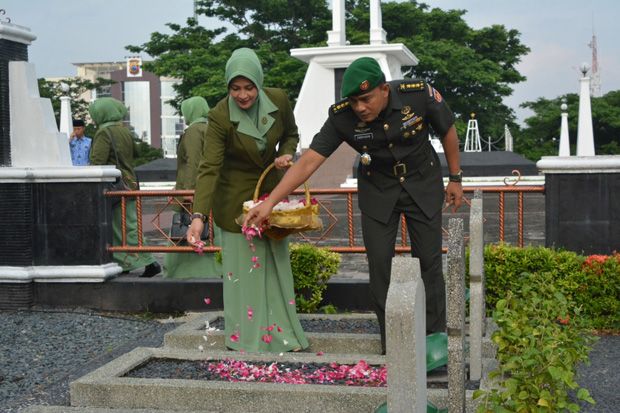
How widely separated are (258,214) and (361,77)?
994 millimetres

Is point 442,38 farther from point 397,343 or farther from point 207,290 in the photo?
point 397,343

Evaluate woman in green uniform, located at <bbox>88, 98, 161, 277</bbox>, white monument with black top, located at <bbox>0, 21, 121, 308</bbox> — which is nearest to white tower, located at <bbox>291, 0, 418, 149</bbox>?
woman in green uniform, located at <bbox>88, 98, 161, 277</bbox>

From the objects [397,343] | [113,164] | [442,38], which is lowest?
[397,343]

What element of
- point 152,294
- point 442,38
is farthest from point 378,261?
point 442,38

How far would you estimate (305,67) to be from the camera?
4359 centimetres

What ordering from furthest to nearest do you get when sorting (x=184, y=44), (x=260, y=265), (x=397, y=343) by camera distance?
(x=184, y=44)
(x=260, y=265)
(x=397, y=343)

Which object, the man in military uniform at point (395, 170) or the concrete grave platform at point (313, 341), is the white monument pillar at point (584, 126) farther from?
the man in military uniform at point (395, 170)

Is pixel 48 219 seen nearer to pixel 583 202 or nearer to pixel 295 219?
pixel 295 219

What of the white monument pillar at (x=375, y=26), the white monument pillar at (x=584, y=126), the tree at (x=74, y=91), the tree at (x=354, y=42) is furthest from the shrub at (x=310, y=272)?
the tree at (x=74, y=91)

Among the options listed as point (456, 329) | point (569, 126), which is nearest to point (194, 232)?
point (456, 329)

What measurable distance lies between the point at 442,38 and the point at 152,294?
44.0m

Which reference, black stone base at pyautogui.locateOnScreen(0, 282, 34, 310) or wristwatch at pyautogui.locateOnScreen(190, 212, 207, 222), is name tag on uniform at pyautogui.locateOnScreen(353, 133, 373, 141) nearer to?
wristwatch at pyautogui.locateOnScreen(190, 212, 207, 222)

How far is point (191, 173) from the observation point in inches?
353

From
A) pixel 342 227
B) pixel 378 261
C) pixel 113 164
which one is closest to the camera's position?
pixel 378 261
